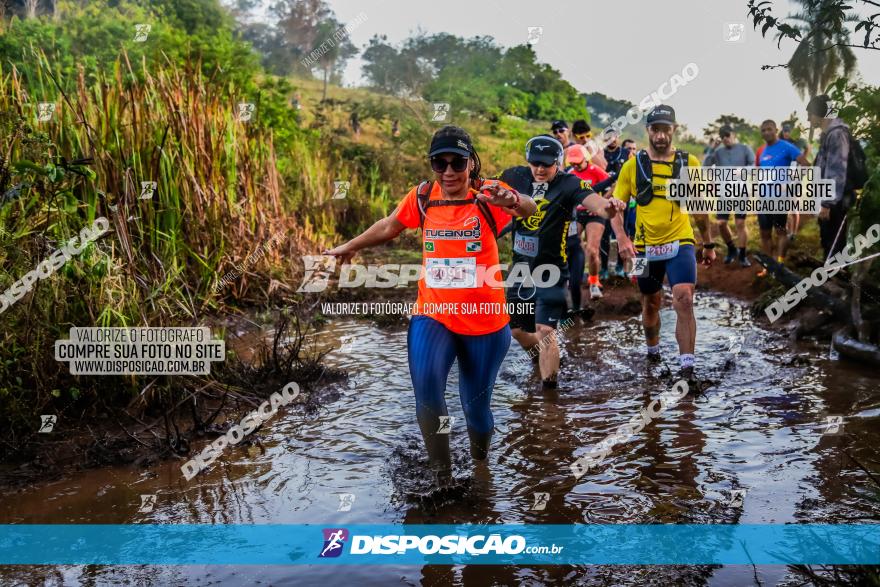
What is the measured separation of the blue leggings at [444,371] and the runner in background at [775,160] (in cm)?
811

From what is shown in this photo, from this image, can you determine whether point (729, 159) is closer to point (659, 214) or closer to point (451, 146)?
point (659, 214)

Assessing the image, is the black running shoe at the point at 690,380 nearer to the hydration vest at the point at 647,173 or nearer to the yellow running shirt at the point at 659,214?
the yellow running shirt at the point at 659,214

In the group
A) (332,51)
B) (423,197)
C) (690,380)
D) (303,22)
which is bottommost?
(690,380)

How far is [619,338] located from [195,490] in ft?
18.5

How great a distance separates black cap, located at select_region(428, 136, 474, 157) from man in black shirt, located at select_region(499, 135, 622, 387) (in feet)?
7.14

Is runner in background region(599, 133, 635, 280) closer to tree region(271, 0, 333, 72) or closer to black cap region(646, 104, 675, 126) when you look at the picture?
black cap region(646, 104, 675, 126)

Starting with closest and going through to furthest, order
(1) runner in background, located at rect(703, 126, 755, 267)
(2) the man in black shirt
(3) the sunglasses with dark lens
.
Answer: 1. (3) the sunglasses with dark lens
2. (2) the man in black shirt
3. (1) runner in background, located at rect(703, 126, 755, 267)

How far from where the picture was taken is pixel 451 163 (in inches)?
173

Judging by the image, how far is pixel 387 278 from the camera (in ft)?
40.9

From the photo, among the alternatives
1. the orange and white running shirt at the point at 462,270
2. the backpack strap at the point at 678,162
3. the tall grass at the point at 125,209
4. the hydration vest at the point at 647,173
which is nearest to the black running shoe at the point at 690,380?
the hydration vest at the point at 647,173

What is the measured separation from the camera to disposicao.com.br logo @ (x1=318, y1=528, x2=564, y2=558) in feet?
13.2

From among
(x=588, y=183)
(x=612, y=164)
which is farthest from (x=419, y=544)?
(x=612, y=164)

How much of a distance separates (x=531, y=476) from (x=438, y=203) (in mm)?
1885

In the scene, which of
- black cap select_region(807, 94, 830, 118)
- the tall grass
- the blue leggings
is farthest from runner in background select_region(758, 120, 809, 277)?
the blue leggings
